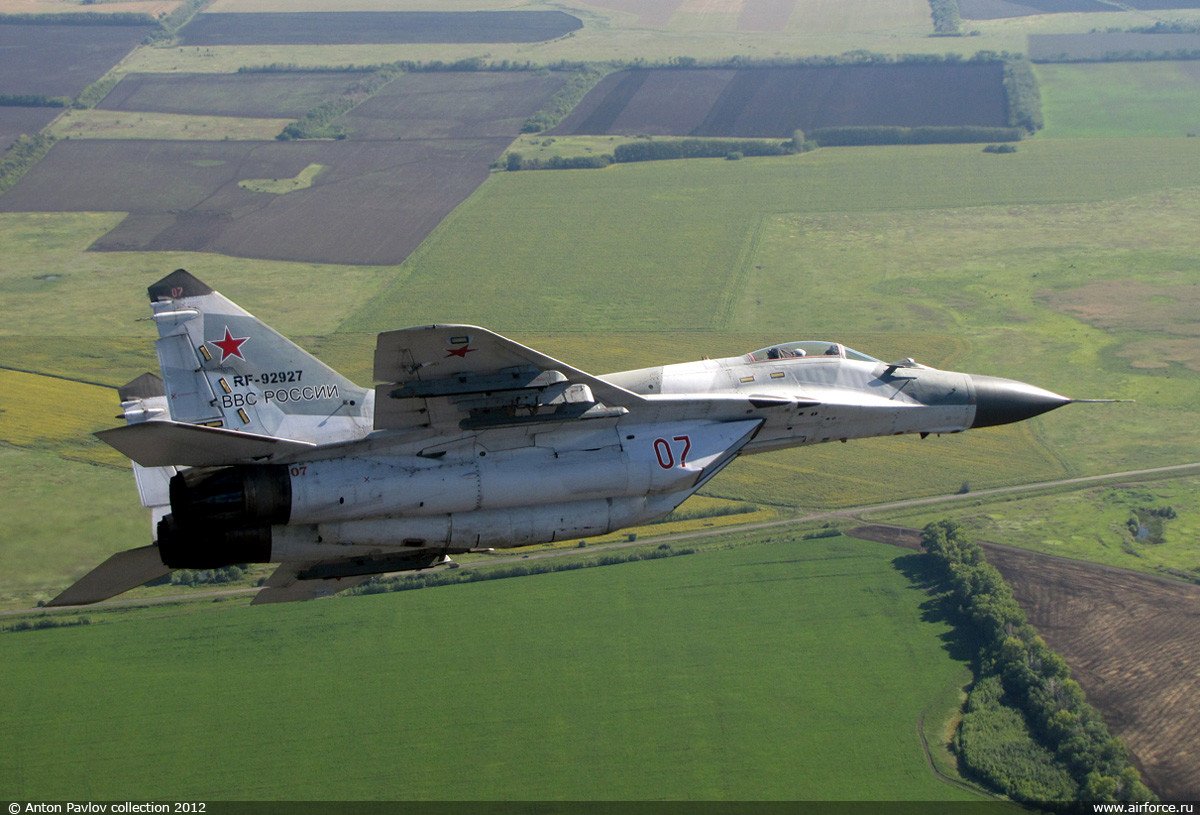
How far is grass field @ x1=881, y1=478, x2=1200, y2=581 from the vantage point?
6638 cm

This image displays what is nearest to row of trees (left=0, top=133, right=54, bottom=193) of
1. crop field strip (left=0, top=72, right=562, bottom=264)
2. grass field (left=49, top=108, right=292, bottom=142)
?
crop field strip (left=0, top=72, right=562, bottom=264)

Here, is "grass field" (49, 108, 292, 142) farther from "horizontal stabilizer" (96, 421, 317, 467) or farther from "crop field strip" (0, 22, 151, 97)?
"horizontal stabilizer" (96, 421, 317, 467)

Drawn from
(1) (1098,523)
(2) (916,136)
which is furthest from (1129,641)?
(2) (916,136)

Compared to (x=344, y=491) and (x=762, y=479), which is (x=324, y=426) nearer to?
(x=344, y=491)

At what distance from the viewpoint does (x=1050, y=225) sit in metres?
115

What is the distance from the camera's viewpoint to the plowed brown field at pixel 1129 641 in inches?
2101

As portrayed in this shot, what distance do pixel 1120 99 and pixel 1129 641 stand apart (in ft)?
339

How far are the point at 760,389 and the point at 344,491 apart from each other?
34.3 feet

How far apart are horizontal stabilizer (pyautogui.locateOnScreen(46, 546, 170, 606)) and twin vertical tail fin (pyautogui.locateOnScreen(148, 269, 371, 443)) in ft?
13.5

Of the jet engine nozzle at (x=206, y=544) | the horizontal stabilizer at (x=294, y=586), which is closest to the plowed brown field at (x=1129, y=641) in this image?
the horizontal stabilizer at (x=294, y=586)

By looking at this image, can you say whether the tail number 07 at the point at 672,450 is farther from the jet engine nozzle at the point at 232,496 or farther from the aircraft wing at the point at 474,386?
the jet engine nozzle at the point at 232,496

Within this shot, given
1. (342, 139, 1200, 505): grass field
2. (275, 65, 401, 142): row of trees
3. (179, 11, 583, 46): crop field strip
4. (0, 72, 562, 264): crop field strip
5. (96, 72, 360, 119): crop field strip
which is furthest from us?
(179, 11, 583, 46): crop field strip

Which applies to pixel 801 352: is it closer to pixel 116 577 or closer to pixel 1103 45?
pixel 116 577

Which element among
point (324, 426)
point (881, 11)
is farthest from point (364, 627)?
point (881, 11)
